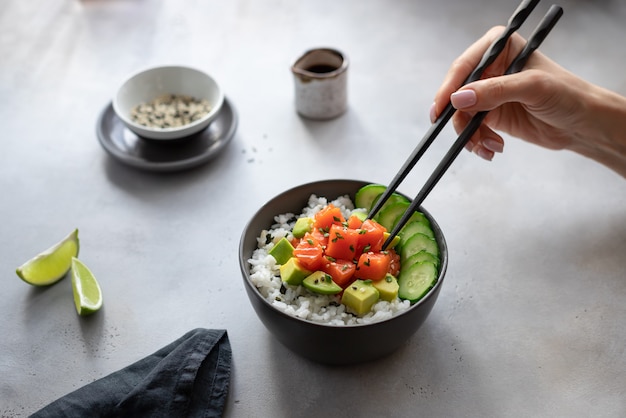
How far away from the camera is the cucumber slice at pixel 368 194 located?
1.72 meters

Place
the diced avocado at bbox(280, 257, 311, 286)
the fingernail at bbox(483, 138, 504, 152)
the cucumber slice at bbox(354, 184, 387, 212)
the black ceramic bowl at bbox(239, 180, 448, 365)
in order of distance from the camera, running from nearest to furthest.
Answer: the black ceramic bowl at bbox(239, 180, 448, 365)
the diced avocado at bbox(280, 257, 311, 286)
the cucumber slice at bbox(354, 184, 387, 212)
the fingernail at bbox(483, 138, 504, 152)

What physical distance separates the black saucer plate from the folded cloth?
2.49 ft

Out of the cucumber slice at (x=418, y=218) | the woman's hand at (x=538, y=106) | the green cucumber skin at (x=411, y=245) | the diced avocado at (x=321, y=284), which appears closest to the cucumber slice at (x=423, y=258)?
the green cucumber skin at (x=411, y=245)

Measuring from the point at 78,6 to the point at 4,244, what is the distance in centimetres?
155

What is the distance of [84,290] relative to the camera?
70.1 inches

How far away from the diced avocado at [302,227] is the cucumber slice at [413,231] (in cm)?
24

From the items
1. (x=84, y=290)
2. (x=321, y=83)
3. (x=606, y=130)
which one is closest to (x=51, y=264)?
(x=84, y=290)

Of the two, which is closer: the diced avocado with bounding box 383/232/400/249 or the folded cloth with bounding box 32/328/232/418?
the folded cloth with bounding box 32/328/232/418

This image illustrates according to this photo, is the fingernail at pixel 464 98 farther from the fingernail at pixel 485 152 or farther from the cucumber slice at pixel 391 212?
the fingernail at pixel 485 152

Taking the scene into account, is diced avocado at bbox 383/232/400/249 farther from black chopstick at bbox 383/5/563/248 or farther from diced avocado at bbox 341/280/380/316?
diced avocado at bbox 341/280/380/316

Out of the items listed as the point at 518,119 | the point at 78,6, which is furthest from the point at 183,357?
the point at 78,6

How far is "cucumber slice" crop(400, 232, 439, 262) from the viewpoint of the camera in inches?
61.5

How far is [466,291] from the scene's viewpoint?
1800mm

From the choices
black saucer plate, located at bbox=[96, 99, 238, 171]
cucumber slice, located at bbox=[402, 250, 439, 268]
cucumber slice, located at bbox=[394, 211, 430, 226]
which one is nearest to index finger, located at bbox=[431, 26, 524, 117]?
cucumber slice, located at bbox=[394, 211, 430, 226]
